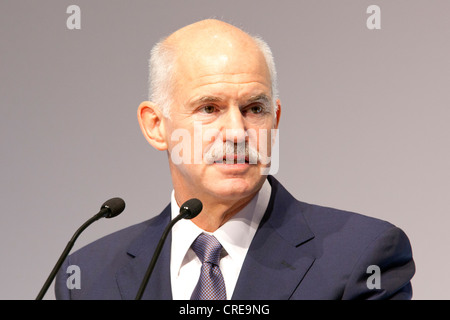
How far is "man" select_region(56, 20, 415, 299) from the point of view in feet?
7.91

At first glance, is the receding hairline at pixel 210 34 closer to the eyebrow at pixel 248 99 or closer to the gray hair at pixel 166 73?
the gray hair at pixel 166 73

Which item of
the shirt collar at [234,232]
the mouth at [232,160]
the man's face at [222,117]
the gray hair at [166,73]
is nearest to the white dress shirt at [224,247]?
the shirt collar at [234,232]

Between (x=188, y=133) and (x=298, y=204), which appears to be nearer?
(x=188, y=133)

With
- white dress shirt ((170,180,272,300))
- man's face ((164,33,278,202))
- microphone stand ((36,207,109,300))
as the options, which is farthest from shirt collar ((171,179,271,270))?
microphone stand ((36,207,109,300))

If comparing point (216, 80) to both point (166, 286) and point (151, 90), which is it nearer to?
point (151, 90)

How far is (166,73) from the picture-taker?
262cm

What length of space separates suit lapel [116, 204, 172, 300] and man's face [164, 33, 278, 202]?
0.28 metres

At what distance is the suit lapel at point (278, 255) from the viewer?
241 cm

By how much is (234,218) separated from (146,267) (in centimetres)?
35

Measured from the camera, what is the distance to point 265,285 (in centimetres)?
242

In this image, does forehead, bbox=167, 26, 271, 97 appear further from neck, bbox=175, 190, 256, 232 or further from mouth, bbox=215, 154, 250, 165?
neck, bbox=175, 190, 256, 232

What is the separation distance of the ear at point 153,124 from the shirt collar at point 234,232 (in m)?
0.30
